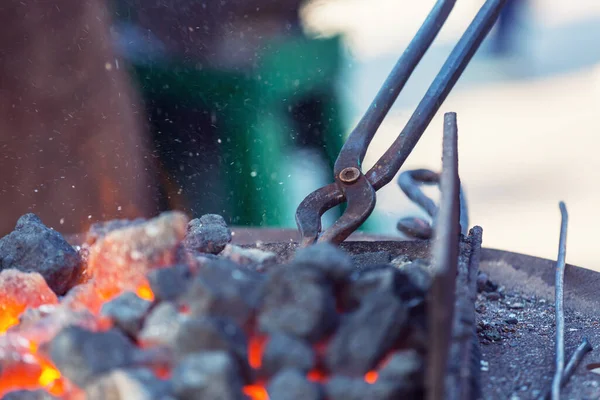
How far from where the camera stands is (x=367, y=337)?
750 mm

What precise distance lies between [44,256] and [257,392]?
60 cm

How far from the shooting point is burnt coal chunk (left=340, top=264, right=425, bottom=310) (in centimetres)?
80

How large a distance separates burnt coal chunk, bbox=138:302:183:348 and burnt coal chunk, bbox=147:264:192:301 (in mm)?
21

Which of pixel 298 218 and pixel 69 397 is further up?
pixel 298 218

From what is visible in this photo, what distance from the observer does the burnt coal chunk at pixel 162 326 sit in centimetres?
78

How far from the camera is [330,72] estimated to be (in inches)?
167

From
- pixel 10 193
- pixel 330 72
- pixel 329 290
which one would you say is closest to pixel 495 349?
pixel 329 290

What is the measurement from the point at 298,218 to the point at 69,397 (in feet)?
2.07

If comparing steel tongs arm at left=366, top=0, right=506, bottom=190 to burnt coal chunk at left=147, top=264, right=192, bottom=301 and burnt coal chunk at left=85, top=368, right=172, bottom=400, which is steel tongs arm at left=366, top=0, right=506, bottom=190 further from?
burnt coal chunk at left=85, top=368, right=172, bottom=400

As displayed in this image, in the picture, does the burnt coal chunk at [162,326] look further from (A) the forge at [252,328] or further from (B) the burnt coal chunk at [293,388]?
(B) the burnt coal chunk at [293,388]

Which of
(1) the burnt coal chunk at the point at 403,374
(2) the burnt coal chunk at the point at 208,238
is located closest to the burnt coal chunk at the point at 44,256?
(2) the burnt coal chunk at the point at 208,238

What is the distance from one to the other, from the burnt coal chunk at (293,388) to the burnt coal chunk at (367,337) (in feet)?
Result: 0.14

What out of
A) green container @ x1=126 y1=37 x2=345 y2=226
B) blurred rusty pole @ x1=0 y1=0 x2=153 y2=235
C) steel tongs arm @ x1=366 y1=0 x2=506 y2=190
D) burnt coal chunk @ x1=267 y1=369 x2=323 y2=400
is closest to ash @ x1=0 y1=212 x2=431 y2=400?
burnt coal chunk @ x1=267 y1=369 x2=323 y2=400

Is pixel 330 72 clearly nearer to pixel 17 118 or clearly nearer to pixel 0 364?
pixel 17 118
